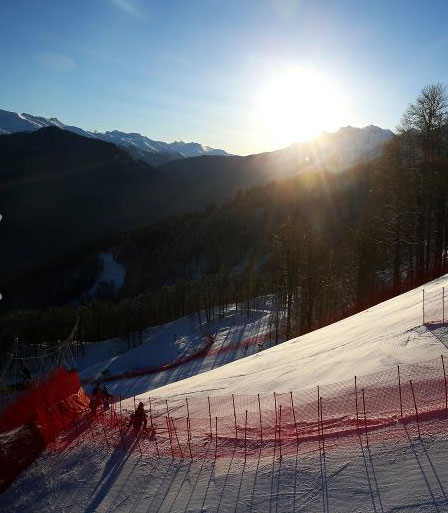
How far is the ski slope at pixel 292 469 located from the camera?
11.9m

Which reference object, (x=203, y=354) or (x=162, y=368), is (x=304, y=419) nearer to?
(x=162, y=368)

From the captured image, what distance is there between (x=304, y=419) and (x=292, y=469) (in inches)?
98.7

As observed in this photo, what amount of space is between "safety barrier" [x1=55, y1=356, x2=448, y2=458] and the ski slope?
0.84ft

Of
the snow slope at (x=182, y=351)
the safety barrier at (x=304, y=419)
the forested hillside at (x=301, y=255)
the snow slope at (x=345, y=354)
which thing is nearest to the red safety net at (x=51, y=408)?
the safety barrier at (x=304, y=419)

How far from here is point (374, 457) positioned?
1292 centimetres

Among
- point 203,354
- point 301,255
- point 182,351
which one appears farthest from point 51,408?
point 182,351

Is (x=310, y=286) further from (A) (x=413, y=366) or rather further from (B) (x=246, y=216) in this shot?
(B) (x=246, y=216)

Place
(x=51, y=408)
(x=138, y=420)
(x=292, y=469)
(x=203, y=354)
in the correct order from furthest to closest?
1. (x=203, y=354)
2. (x=51, y=408)
3. (x=138, y=420)
4. (x=292, y=469)

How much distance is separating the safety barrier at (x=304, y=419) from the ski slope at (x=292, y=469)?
10.0 inches

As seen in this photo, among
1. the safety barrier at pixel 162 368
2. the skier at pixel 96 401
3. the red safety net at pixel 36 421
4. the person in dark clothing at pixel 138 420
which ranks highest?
the person in dark clothing at pixel 138 420

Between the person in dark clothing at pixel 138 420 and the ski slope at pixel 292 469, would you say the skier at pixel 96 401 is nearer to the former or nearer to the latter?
the ski slope at pixel 292 469

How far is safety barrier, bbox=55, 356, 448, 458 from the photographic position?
1430 cm

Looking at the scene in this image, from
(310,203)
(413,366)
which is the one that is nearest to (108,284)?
(310,203)

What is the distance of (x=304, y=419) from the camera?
16016mm
